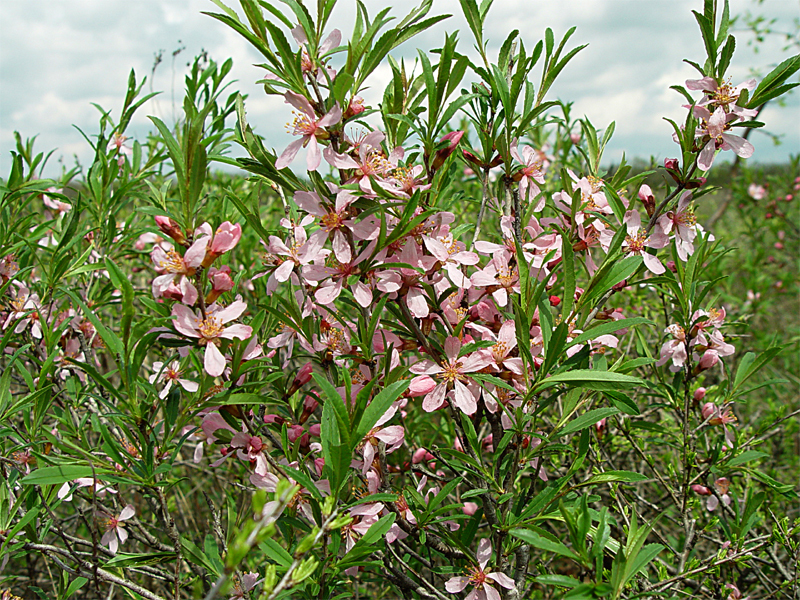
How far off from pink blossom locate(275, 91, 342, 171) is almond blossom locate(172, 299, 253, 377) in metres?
0.38

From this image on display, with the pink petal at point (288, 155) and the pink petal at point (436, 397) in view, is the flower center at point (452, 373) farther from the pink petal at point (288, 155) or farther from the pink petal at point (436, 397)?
the pink petal at point (288, 155)

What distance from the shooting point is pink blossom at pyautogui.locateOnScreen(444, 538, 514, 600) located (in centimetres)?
137

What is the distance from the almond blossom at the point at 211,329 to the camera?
1.19 m

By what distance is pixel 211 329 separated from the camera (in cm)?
124

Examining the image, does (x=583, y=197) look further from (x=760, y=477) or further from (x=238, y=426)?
(x=238, y=426)

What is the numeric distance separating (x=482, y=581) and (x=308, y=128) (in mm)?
1244

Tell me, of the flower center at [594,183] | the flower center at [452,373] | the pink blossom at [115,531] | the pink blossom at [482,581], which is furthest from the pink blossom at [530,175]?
A: the pink blossom at [115,531]

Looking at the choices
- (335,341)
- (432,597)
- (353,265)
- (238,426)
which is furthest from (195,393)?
(432,597)

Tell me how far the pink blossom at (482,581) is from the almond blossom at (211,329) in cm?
84

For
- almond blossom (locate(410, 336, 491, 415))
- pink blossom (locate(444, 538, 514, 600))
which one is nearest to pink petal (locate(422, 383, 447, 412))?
almond blossom (locate(410, 336, 491, 415))

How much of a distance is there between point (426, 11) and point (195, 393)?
111 centimetres

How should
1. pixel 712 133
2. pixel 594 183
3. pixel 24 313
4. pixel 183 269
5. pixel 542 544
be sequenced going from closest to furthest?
pixel 542 544
pixel 183 269
pixel 712 133
pixel 594 183
pixel 24 313

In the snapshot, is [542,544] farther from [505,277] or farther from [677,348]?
[677,348]

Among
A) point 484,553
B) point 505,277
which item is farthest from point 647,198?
point 484,553
